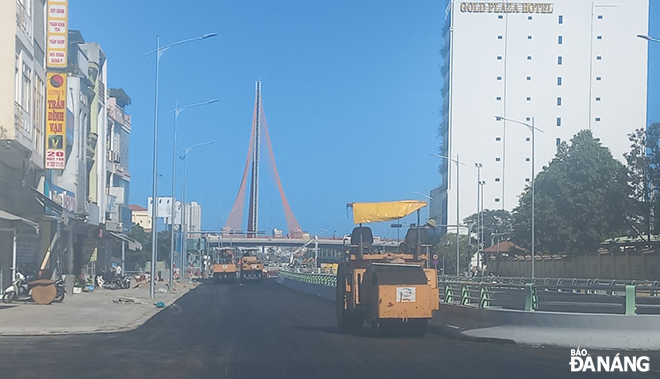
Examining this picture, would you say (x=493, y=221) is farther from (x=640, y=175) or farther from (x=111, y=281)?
(x=111, y=281)

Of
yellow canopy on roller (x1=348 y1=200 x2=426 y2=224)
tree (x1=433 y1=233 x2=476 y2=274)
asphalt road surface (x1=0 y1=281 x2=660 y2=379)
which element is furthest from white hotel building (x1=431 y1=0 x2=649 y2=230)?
asphalt road surface (x1=0 y1=281 x2=660 y2=379)

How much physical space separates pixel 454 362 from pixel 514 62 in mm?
99501

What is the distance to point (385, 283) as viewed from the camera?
17.8 metres

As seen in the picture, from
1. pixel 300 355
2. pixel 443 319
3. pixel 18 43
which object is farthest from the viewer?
pixel 18 43

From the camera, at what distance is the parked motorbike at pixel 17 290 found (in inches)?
1165

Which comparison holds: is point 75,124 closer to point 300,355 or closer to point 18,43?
point 18,43

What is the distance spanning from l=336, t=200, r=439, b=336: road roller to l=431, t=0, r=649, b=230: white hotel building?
89008mm

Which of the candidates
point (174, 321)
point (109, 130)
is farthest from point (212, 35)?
point (109, 130)

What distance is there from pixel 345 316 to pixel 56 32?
18542 millimetres

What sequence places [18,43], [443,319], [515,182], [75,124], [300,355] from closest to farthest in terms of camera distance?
[300,355]
[443,319]
[18,43]
[75,124]
[515,182]

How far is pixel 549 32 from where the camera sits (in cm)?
10912

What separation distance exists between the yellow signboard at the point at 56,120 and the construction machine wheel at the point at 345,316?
52.4 ft

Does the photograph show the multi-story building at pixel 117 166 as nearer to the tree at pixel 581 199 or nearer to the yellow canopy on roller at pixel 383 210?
the tree at pixel 581 199

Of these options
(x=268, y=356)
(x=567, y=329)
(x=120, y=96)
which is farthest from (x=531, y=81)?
(x=268, y=356)
